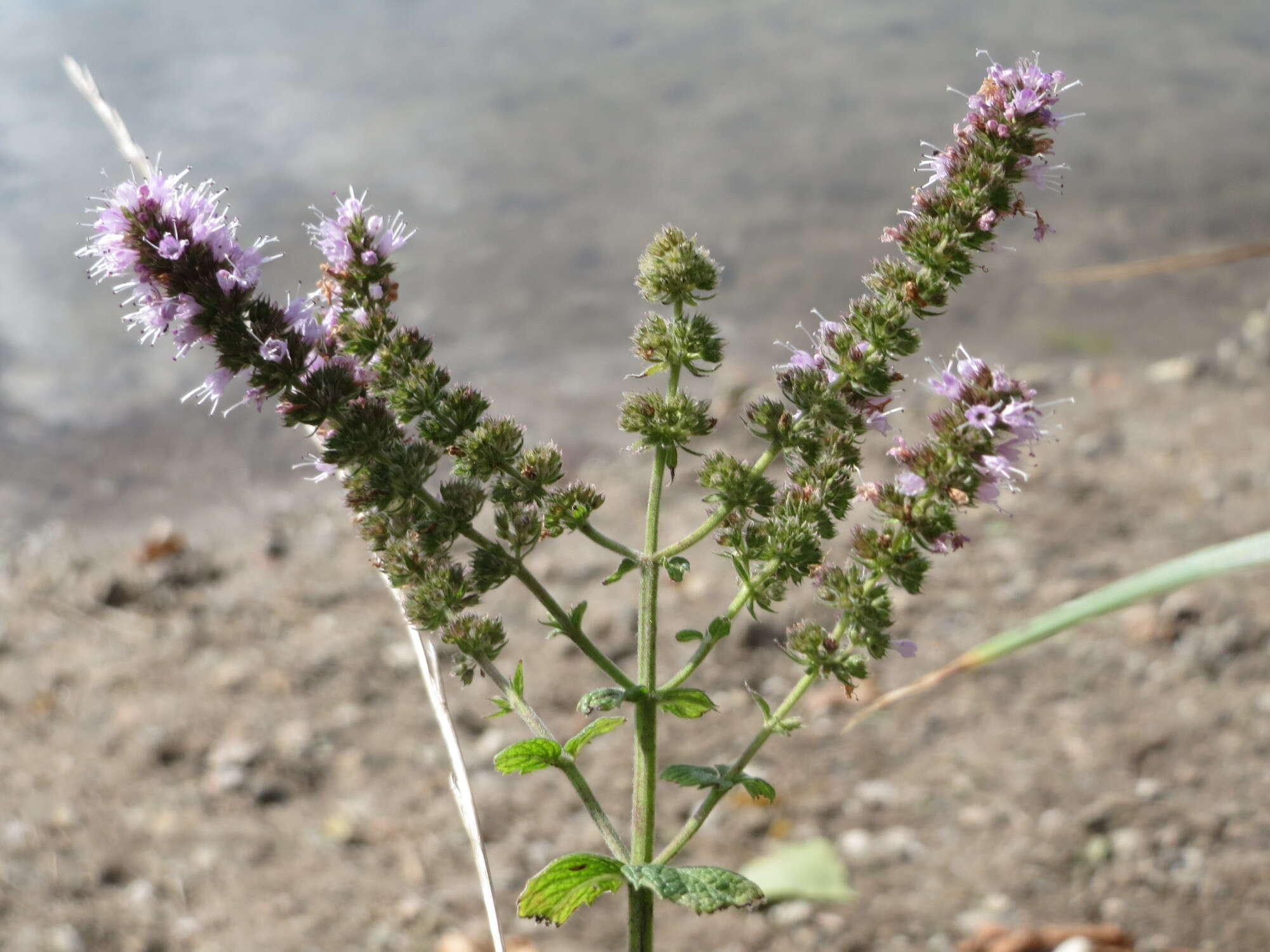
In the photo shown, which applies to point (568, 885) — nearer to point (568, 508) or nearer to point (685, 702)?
point (685, 702)

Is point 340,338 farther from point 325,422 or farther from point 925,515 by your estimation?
point 925,515

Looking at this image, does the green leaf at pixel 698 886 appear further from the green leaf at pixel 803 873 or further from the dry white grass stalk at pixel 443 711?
the green leaf at pixel 803 873

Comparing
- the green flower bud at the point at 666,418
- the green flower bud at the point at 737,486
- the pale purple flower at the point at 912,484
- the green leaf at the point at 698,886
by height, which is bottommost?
the green leaf at the point at 698,886

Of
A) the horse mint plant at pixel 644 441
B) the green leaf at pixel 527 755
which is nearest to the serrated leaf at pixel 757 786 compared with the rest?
the horse mint plant at pixel 644 441

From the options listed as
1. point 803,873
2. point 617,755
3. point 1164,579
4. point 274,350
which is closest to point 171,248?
point 274,350

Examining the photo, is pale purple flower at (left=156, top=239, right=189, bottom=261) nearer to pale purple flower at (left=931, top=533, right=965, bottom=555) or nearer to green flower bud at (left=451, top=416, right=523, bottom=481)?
green flower bud at (left=451, top=416, right=523, bottom=481)
